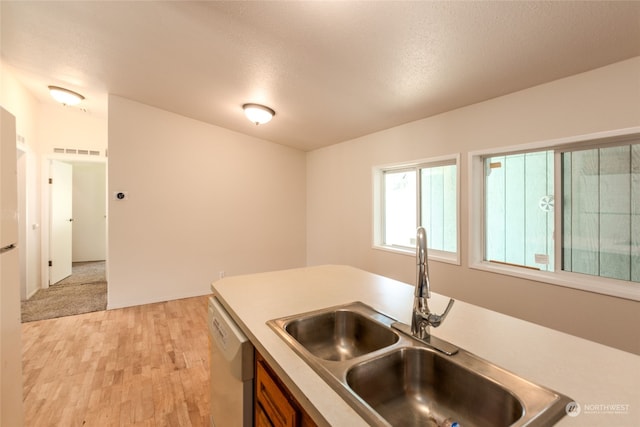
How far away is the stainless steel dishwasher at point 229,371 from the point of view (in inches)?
42.7

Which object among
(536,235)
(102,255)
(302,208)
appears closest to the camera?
(536,235)

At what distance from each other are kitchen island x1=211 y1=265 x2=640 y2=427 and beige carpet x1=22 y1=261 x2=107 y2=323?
129 inches

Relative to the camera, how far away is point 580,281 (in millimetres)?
2051

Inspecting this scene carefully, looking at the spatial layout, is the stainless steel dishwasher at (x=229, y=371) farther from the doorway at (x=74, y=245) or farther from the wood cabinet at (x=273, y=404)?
the doorway at (x=74, y=245)

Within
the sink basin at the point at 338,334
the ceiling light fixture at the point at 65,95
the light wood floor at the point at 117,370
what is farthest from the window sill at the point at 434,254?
the ceiling light fixture at the point at 65,95

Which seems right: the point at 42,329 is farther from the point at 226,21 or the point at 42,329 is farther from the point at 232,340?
the point at 226,21

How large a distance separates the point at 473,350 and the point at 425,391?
0.20m

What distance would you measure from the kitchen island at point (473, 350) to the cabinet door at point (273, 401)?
4.1 inches

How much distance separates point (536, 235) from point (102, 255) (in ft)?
26.0

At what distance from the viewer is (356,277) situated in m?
1.82

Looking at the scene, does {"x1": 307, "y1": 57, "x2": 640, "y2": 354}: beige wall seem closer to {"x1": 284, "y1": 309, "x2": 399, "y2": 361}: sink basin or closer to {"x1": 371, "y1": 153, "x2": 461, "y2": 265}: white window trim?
{"x1": 371, "y1": 153, "x2": 461, "y2": 265}: white window trim

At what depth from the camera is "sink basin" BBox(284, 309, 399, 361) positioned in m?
1.14

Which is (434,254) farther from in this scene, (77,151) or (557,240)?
(77,151)

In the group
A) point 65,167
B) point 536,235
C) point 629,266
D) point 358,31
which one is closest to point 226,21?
point 358,31
